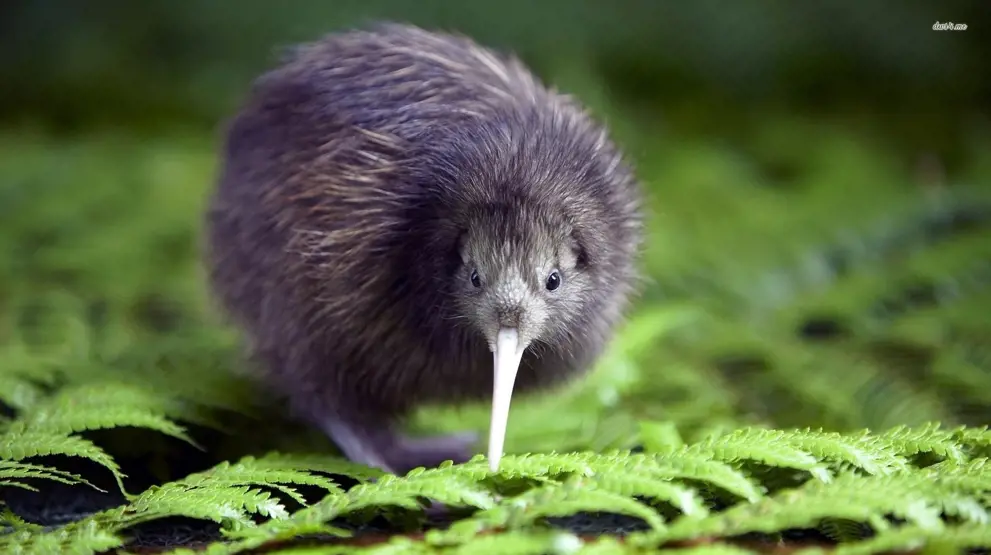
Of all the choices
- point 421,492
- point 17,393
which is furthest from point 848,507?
point 17,393

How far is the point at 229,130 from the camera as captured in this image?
1.95 meters

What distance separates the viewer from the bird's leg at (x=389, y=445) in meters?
1.80

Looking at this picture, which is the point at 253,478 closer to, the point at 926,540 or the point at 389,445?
the point at 389,445

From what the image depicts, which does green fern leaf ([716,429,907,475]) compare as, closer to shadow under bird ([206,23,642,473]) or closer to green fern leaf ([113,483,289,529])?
shadow under bird ([206,23,642,473])

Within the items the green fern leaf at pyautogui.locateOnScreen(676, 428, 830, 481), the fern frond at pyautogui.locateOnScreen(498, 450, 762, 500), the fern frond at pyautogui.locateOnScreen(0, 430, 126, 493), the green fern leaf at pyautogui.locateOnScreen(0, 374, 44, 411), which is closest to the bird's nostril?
the fern frond at pyautogui.locateOnScreen(498, 450, 762, 500)

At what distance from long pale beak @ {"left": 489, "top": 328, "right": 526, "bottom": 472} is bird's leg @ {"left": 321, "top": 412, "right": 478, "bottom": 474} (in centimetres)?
38

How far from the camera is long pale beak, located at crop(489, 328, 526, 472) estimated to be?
4.58 feet

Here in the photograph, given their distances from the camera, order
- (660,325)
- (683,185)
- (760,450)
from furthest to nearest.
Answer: (683,185) < (660,325) < (760,450)

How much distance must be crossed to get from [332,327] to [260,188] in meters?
0.31

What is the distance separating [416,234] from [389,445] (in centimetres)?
49

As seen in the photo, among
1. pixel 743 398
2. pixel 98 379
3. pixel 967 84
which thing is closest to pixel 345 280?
pixel 98 379

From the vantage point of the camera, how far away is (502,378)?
1.46 metres

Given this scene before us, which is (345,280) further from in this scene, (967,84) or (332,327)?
(967,84)

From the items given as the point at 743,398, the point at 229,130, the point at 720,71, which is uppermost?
the point at 720,71
